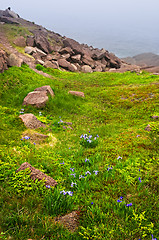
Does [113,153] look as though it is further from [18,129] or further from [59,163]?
[18,129]

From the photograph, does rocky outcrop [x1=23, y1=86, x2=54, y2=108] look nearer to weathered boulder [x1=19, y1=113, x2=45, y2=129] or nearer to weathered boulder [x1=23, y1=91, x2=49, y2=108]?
weathered boulder [x1=23, y1=91, x2=49, y2=108]

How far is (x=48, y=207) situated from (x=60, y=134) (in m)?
6.02

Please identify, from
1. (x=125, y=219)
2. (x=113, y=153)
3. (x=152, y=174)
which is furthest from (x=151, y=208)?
(x=113, y=153)

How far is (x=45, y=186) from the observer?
14.1 feet

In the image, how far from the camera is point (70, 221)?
11.5 ft

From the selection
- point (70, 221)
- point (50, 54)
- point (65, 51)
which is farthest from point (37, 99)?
point (65, 51)

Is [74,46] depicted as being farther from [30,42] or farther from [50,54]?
[30,42]

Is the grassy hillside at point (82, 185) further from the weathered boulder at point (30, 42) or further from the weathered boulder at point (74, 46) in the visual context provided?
the weathered boulder at point (74, 46)

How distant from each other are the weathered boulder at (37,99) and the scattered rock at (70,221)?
32.7 feet

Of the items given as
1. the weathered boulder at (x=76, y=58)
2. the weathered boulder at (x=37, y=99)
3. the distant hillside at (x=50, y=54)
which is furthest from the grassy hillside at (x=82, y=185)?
the weathered boulder at (x=76, y=58)

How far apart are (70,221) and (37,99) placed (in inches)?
419

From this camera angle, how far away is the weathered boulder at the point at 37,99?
1276 centimetres

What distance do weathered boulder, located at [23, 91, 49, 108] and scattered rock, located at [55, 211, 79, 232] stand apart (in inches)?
392

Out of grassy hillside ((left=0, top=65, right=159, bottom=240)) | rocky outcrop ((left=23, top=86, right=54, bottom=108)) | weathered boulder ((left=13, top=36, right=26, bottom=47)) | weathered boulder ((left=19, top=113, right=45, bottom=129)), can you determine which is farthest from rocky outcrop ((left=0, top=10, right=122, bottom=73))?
grassy hillside ((left=0, top=65, right=159, bottom=240))
